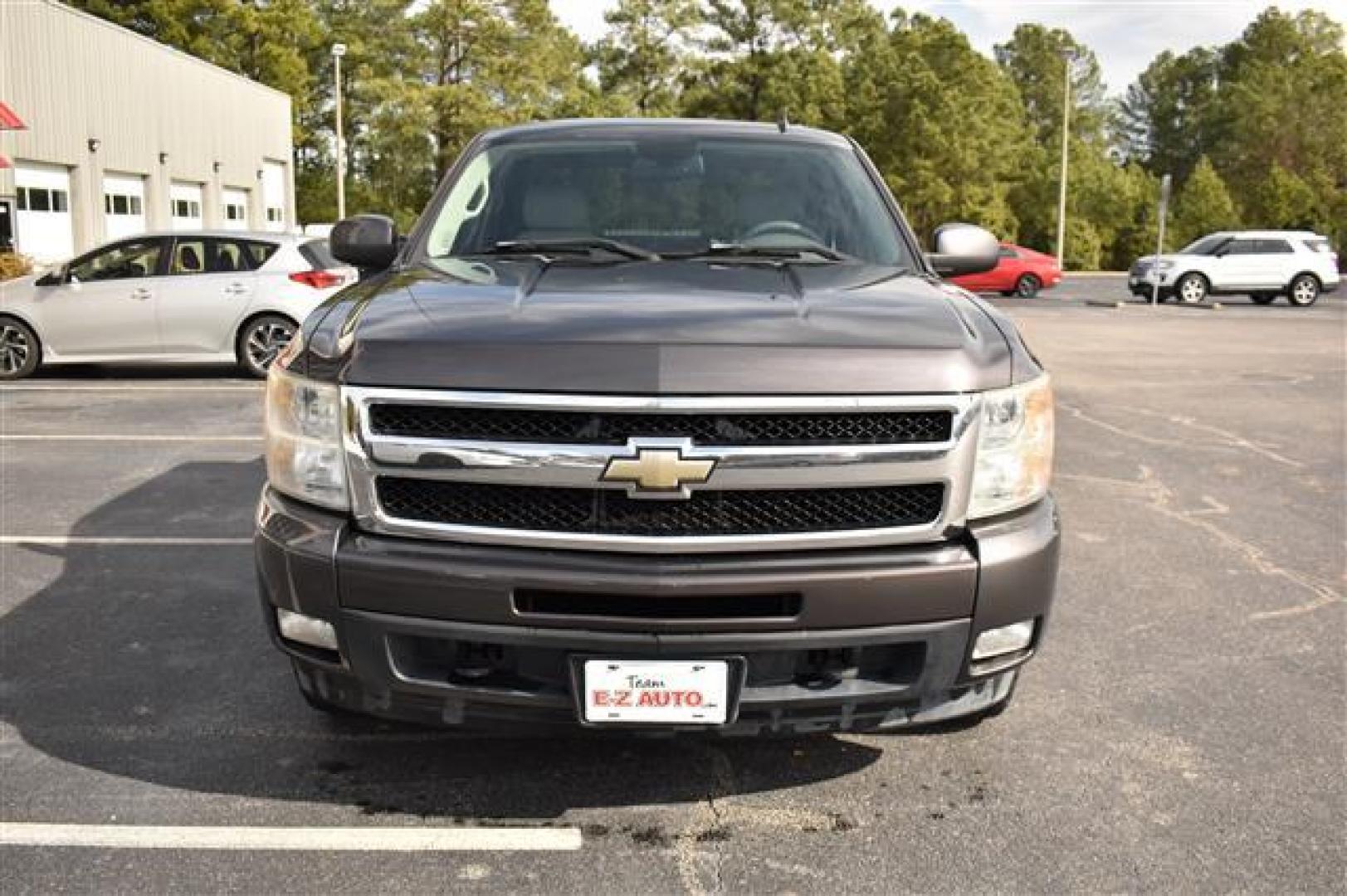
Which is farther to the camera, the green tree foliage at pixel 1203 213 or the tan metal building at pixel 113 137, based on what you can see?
the green tree foliage at pixel 1203 213

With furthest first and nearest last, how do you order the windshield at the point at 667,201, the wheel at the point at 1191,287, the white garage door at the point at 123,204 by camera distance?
the white garage door at the point at 123,204
the wheel at the point at 1191,287
the windshield at the point at 667,201

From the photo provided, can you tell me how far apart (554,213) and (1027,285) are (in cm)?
2815

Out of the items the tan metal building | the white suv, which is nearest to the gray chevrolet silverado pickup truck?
the tan metal building

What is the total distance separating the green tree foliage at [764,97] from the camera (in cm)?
4778

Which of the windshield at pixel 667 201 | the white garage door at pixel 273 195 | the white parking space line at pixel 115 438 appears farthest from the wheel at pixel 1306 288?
the white garage door at pixel 273 195

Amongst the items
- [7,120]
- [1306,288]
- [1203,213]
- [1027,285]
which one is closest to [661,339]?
[7,120]

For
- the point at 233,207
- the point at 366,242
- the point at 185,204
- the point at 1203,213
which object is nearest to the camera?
the point at 366,242

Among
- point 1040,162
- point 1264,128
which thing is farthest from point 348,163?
point 1264,128

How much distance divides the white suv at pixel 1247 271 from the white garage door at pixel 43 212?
24.6 meters

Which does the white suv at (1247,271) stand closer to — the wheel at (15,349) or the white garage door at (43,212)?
the wheel at (15,349)

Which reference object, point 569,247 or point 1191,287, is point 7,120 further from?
point 1191,287

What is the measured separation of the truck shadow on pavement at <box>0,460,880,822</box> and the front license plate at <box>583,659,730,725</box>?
173mm

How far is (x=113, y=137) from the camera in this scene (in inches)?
1152

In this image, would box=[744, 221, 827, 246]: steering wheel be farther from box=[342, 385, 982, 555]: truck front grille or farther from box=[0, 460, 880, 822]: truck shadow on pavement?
box=[0, 460, 880, 822]: truck shadow on pavement
